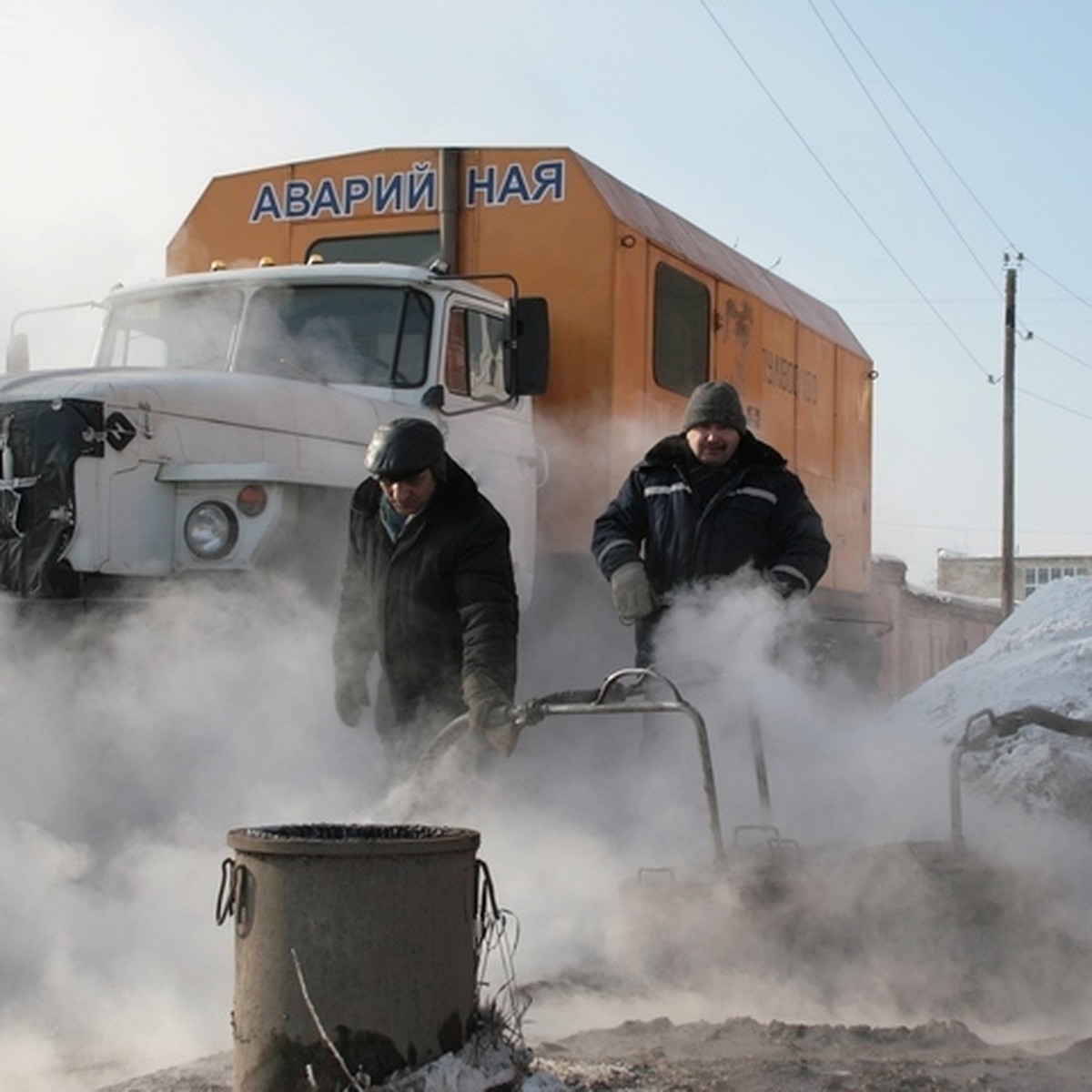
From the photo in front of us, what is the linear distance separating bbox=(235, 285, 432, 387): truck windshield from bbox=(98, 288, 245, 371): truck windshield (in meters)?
0.15

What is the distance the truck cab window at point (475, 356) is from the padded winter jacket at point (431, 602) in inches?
93.6

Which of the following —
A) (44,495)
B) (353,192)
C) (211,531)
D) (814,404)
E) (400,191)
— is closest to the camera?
(44,495)

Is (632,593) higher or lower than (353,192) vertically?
lower

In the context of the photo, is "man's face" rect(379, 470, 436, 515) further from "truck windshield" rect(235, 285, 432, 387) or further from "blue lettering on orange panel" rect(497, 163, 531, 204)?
"blue lettering on orange panel" rect(497, 163, 531, 204)

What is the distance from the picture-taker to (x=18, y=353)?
8.42 metres

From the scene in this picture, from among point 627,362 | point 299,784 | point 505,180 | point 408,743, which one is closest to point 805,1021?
point 408,743

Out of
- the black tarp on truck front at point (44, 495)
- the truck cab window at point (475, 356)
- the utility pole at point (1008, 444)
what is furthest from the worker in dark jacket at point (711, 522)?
the utility pole at point (1008, 444)

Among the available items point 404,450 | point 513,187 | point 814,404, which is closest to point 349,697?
point 404,450

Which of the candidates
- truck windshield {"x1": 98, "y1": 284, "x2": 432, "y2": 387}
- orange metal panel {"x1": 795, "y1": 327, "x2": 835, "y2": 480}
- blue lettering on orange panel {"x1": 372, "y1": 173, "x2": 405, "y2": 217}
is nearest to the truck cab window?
truck windshield {"x1": 98, "y1": 284, "x2": 432, "y2": 387}

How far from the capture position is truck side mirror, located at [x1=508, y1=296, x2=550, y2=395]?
7.91 m

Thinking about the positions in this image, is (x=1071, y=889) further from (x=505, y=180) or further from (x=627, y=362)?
(x=505, y=180)

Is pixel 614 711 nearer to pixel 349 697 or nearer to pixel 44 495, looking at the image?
pixel 349 697

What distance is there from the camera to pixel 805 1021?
4734 millimetres

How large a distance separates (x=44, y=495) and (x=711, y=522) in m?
2.62
